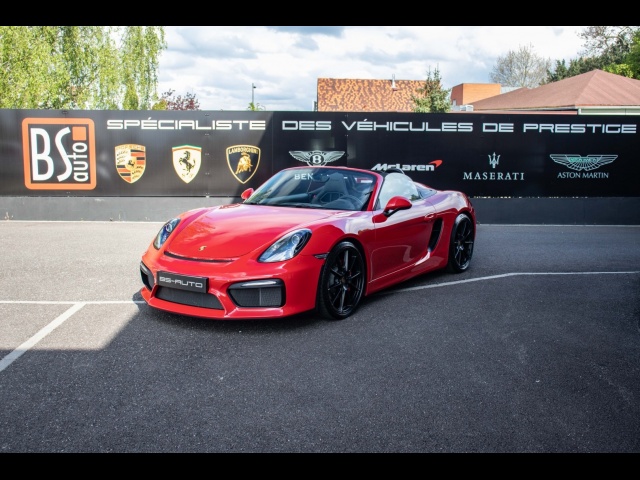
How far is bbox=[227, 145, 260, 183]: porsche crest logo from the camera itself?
504 inches

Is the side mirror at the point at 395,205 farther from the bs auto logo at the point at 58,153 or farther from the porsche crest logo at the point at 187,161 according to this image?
the bs auto logo at the point at 58,153

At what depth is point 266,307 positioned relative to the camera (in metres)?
4.78

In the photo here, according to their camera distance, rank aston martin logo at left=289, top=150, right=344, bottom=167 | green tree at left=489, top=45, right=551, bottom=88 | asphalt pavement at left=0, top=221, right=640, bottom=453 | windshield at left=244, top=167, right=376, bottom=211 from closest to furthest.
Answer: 1. asphalt pavement at left=0, top=221, right=640, bottom=453
2. windshield at left=244, top=167, right=376, bottom=211
3. aston martin logo at left=289, top=150, right=344, bottom=167
4. green tree at left=489, top=45, right=551, bottom=88

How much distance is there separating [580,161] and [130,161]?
9516mm

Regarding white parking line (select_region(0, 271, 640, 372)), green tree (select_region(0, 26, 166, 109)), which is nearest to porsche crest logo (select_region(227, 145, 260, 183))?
white parking line (select_region(0, 271, 640, 372))

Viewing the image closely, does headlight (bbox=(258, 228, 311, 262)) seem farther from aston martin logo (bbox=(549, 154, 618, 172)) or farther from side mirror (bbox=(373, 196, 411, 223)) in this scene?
aston martin logo (bbox=(549, 154, 618, 172))

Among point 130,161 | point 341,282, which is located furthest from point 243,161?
point 341,282

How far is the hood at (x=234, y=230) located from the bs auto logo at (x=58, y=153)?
25.4ft

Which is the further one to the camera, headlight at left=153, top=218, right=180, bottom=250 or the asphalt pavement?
headlight at left=153, top=218, right=180, bottom=250

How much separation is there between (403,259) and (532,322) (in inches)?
56.1

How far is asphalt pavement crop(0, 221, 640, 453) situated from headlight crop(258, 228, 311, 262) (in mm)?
579

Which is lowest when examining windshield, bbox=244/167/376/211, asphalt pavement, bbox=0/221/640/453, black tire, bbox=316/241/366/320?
asphalt pavement, bbox=0/221/640/453

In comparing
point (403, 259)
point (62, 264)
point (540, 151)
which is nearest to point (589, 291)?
point (403, 259)

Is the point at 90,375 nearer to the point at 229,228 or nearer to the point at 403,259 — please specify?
the point at 229,228
